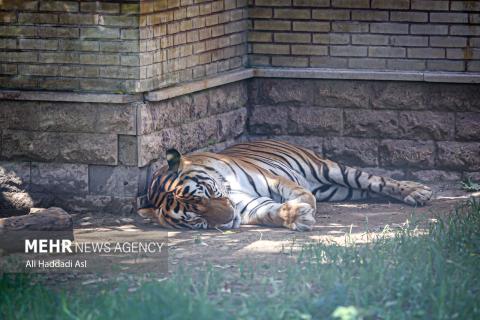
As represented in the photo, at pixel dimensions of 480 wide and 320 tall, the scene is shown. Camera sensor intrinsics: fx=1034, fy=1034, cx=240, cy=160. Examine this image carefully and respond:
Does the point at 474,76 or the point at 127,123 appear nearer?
the point at 127,123

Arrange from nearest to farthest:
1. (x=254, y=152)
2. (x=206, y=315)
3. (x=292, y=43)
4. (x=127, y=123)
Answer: (x=206, y=315), (x=127, y=123), (x=254, y=152), (x=292, y=43)

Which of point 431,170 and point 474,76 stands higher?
point 474,76

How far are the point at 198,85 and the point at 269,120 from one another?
4.50ft

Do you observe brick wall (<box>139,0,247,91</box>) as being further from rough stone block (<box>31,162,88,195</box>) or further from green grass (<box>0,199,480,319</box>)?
green grass (<box>0,199,480,319</box>)

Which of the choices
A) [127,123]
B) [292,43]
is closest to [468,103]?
[292,43]

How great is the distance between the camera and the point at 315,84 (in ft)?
35.7

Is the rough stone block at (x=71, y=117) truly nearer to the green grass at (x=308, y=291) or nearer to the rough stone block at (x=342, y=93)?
the green grass at (x=308, y=291)

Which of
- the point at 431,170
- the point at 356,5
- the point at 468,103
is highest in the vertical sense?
the point at 356,5

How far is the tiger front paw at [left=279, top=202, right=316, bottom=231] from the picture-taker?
877cm

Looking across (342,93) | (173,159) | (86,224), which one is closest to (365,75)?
(342,93)

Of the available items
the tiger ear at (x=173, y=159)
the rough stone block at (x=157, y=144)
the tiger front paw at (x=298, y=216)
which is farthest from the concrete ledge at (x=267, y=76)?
the tiger front paw at (x=298, y=216)

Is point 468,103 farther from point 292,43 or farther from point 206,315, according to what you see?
point 206,315

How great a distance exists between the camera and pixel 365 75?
1070 centimetres

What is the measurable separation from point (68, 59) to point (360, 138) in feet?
11.0
